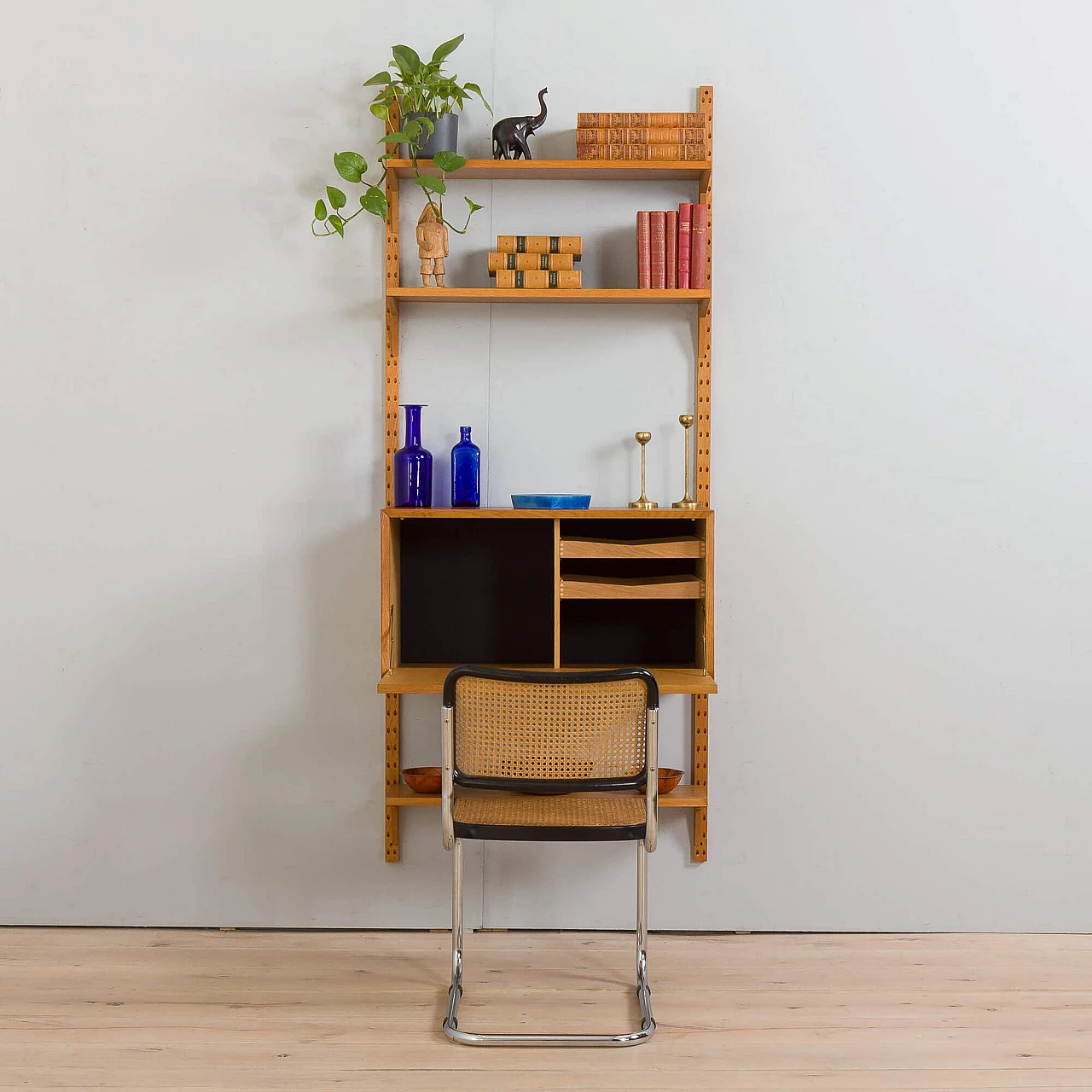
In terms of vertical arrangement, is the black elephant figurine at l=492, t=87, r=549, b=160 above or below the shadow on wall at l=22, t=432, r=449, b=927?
above

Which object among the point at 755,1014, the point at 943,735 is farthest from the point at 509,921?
the point at 943,735

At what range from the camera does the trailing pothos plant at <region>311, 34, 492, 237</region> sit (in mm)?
2482

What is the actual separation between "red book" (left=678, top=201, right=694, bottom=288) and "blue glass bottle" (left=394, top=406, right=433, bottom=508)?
0.77 m

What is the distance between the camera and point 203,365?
8.98 ft

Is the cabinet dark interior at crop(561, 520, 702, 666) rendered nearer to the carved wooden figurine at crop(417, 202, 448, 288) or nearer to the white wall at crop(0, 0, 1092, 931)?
the white wall at crop(0, 0, 1092, 931)

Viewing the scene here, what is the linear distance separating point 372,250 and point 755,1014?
2166 millimetres

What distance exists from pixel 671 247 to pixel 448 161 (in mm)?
608

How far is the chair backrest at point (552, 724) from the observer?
2125mm

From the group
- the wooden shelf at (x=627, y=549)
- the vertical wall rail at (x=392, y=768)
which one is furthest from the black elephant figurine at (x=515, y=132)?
the vertical wall rail at (x=392, y=768)

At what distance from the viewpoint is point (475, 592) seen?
274 cm

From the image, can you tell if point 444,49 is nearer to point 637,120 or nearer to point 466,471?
point 637,120

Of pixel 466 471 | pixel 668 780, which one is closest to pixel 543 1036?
pixel 668 780

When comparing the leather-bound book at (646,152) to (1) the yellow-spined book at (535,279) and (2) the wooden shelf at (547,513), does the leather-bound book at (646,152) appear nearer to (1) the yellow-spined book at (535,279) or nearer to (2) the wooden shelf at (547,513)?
(1) the yellow-spined book at (535,279)

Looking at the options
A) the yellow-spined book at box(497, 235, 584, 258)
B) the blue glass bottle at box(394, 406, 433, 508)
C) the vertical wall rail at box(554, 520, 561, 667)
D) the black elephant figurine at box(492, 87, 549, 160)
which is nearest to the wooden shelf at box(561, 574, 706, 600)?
the vertical wall rail at box(554, 520, 561, 667)
